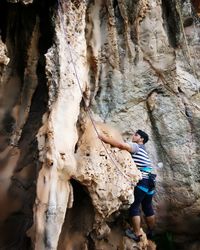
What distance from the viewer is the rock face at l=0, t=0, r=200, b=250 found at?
4938 millimetres

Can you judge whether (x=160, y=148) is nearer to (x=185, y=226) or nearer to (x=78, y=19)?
(x=185, y=226)

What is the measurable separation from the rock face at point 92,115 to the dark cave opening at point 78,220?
13mm

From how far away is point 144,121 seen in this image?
682 cm

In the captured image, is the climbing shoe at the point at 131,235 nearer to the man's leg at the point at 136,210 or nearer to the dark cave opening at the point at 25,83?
the man's leg at the point at 136,210

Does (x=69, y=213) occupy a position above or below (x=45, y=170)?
below

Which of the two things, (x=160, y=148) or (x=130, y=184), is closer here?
(x=130, y=184)

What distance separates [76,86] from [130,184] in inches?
56.5

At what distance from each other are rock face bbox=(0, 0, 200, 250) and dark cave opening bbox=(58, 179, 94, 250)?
0.01 metres

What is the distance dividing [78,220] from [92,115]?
162cm

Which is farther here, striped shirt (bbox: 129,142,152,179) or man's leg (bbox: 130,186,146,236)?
striped shirt (bbox: 129,142,152,179)

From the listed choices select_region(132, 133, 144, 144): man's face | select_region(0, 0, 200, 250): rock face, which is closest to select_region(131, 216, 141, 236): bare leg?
select_region(0, 0, 200, 250): rock face

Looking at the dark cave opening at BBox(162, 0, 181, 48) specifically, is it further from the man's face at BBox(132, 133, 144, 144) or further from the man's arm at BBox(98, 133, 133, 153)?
the man's arm at BBox(98, 133, 133, 153)

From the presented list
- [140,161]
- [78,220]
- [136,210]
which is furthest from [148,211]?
[78,220]

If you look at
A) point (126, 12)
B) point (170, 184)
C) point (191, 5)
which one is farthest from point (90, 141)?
point (191, 5)
